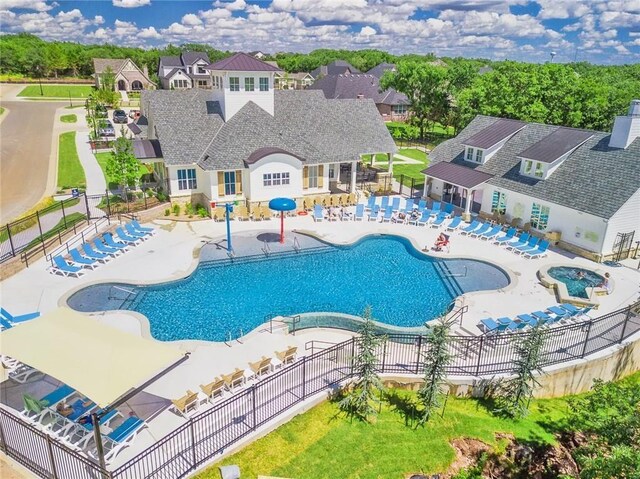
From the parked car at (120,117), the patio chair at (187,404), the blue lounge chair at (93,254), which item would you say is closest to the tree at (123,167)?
the blue lounge chair at (93,254)

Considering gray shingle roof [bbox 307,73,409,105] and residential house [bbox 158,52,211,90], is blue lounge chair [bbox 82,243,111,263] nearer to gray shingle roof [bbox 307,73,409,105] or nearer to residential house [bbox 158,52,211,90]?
gray shingle roof [bbox 307,73,409,105]

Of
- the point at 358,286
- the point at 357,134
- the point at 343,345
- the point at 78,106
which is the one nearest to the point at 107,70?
the point at 78,106

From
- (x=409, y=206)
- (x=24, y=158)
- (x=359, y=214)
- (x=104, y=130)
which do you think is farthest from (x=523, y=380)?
(x=104, y=130)

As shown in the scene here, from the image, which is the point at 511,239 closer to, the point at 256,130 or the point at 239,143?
the point at 256,130

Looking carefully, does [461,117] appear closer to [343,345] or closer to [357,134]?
[357,134]

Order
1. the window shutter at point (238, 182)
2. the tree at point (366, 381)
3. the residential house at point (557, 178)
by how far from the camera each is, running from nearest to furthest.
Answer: the tree at point (366, 381) → the residential house at point (557, 178) → the window shutter at point (238, 182)

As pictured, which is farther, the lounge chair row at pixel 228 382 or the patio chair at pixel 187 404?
the lounge chair row at pixel 228 382

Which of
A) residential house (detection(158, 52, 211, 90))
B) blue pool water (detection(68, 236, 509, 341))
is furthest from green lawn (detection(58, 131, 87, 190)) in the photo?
residential house (detection(158, 52, 211, 90))

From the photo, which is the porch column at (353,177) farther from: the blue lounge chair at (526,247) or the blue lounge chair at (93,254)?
the blue lounge chair at (93,254)
